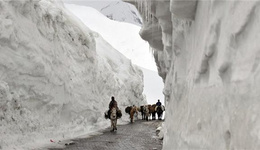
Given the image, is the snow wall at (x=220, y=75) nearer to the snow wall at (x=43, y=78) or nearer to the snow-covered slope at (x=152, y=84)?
the snow wall at (x=43, y=78)

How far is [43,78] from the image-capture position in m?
13.6

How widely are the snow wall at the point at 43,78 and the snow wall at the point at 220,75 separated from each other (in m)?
6.55

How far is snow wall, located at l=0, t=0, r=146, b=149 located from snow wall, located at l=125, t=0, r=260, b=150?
6.55 meters

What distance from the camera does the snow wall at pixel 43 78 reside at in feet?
36.6

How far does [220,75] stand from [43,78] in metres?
11.0

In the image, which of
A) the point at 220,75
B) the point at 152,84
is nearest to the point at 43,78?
the point at 220,75

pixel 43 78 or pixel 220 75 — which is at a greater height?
pixel 43 78

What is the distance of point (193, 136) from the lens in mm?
5023

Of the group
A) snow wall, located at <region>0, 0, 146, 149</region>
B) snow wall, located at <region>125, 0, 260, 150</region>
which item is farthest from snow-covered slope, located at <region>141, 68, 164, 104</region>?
snow wall, located at <region>125, 0, 260, 150</region>

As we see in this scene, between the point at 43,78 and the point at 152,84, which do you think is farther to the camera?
the point at 152,84

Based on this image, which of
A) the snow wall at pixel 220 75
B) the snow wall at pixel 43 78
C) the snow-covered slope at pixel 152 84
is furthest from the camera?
the snow-covered slope at pixel 152 84

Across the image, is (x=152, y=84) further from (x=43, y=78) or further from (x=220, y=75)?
(x=220, y=75)

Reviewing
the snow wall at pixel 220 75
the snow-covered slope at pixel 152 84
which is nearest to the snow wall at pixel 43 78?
the snow wall at pixel 220 75

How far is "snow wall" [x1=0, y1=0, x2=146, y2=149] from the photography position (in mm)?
11164
